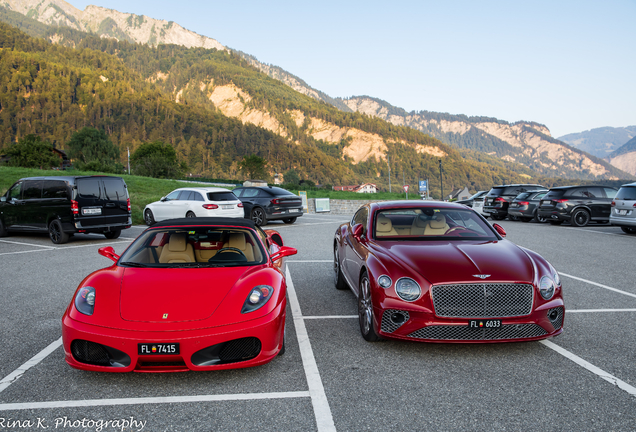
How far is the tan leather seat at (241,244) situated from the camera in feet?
15.0

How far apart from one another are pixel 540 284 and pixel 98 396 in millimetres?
3776

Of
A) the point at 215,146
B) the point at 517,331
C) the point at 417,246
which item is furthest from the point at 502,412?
the point at 215,146

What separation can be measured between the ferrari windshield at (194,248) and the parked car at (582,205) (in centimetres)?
1650

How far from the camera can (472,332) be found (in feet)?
12.6

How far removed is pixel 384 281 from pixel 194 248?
213 cm

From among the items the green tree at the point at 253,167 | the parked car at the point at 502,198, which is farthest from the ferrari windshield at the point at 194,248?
the green tree at the point at 253,167

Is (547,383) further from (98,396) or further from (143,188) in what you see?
(143,188)

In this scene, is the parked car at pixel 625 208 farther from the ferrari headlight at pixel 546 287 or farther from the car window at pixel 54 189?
the car window at pixel 54 189

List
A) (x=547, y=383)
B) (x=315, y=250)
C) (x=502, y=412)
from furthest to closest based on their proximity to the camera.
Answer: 1. (x=315, y=250)
2. (x=547, y=383)
3. (x=502, y=412)

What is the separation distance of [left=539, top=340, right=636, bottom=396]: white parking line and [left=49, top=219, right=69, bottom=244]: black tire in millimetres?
12159

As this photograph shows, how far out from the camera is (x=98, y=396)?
3.22 meters

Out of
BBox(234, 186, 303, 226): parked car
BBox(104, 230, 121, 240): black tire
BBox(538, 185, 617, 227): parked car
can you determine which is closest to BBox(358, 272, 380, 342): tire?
BBox(104, 230, 121, 240): black tire

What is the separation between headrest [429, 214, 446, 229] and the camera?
5578 millimetres

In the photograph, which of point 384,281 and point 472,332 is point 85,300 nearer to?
point 384,281
